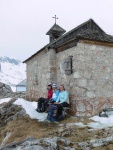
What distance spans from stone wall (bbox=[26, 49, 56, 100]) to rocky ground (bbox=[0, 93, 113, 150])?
269 centimetres

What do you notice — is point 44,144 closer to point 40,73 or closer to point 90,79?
point 90,79

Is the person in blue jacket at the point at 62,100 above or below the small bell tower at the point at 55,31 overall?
below

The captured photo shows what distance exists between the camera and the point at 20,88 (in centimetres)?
4894

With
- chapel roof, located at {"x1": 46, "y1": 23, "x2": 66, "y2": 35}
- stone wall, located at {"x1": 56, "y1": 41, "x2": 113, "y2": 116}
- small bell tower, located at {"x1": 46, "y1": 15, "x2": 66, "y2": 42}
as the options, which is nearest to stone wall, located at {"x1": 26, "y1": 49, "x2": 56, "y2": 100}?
stone wall, located at {"x1": 56, "y1": 41, "x2": 113, "y2": 116}

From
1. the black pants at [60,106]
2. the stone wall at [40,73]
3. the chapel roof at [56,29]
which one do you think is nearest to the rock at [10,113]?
the stone wall at [40,73]

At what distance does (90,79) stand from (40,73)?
4.25 m

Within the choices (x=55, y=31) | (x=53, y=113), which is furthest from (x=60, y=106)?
(x=55, y=31)

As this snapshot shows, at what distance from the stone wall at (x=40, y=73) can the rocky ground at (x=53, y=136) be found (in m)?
2.69

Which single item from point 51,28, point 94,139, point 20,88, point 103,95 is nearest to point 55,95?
point 103,95

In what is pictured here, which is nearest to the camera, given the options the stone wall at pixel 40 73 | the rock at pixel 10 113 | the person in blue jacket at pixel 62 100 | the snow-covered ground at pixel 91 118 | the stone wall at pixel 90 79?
the snow-covered ground at pixel 91 118

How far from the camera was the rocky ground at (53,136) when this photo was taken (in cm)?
703

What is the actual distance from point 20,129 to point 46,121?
1230mm

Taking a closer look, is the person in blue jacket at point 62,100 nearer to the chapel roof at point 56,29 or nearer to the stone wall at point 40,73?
the stone wall at point 40,73

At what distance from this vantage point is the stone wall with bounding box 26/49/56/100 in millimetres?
12789
